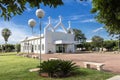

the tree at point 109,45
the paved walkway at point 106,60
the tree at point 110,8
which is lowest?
the paved walkway at point 106,60

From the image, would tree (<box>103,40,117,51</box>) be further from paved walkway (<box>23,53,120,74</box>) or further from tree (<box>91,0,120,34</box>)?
tree (<box>91,0,120,34</box>)

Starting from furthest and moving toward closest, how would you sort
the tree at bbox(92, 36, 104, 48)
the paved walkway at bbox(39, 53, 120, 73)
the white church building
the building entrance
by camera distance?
1. the tree at bbox(92, 36, 104, 48)
2. the building entrance
3. the white church building
4. the paved walkway at bbox(39, 53, 120, 73)

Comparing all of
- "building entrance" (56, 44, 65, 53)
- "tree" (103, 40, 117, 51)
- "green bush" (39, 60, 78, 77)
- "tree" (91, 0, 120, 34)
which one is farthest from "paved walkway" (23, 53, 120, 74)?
"tree" (103, 40, 117, 51)

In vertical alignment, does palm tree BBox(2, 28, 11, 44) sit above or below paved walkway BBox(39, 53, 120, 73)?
above

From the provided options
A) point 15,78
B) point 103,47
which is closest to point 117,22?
point 15,78

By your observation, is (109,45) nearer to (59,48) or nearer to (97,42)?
(97,42)

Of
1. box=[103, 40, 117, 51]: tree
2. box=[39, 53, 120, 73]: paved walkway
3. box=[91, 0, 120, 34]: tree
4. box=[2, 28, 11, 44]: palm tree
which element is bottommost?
box=[39, 53, 120, 73]: paved walkway

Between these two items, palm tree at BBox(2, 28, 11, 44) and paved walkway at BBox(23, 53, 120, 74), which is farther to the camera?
palm tree at BBox(2, 28, 11, 44)

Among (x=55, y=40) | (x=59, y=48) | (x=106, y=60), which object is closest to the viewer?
(x=106, y=60)

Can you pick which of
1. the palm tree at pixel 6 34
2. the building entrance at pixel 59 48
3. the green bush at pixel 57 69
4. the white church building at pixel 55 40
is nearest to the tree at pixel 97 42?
the white church building at pixel 55 40

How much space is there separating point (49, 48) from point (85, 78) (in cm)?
4641

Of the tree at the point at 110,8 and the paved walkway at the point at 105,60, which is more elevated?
the tree at the point at 110,8

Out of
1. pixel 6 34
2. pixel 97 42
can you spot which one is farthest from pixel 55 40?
pixel 6 34

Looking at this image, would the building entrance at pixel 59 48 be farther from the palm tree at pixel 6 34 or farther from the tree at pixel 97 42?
the palm tree at pixel 6 34
